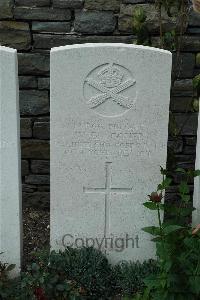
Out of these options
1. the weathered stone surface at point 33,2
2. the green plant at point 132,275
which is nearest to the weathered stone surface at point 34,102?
the weathered stone surface at point 33,2

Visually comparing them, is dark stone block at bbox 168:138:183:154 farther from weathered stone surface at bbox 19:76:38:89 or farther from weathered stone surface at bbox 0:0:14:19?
weathered stone surface at bbox 0:0:14:19

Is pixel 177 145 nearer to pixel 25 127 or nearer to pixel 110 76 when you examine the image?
pixel 25 127

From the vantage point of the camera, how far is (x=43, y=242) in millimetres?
3961

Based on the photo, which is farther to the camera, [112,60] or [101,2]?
[101,2]

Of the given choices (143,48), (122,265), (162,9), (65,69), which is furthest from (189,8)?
(122,265)

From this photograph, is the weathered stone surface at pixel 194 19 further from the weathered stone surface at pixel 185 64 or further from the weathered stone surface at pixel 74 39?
the weathered stone surface at pixel 74 39

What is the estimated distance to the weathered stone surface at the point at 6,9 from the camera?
3.98 m

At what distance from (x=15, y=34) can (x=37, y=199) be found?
4.58 feet

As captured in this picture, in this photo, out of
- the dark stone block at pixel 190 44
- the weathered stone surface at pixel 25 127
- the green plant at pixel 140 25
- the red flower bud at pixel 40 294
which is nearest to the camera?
the red flower bud at pixel 40 294

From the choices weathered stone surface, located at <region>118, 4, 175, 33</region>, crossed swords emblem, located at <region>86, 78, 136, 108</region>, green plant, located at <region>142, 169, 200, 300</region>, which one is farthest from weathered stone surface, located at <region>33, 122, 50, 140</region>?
green plant, located at <region>142, 169, 200, 300</region>

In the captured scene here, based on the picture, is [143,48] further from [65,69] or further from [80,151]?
[80,151]

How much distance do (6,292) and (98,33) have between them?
203cm

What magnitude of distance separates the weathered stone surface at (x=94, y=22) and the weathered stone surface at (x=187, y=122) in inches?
34.9

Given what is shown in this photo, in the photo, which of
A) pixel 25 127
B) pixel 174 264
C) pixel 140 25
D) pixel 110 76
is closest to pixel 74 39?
pixel 140 25
